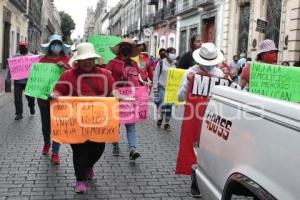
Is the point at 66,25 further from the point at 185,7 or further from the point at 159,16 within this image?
the point at 185,7

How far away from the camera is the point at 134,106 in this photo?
293 inches

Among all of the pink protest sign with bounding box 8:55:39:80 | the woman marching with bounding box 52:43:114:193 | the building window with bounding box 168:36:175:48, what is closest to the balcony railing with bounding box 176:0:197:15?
the building window with bounding box 168:36:175:48

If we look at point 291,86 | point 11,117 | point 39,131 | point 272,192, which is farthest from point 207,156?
point 11,117

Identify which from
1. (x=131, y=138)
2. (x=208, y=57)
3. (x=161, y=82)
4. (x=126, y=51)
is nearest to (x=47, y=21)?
(x=161, y=82)

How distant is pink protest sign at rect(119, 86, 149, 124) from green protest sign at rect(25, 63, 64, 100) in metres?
0.93

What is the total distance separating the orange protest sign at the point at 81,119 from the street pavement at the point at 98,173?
64cm

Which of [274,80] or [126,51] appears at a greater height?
[126,51]

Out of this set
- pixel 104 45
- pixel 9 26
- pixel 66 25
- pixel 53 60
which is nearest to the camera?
pixel 53 60

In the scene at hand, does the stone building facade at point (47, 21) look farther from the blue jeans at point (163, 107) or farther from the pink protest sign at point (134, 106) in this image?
the pink protest sign at point (134, 106)

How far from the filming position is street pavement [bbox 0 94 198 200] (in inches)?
226

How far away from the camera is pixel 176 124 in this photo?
38.0 ft

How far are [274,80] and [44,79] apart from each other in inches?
121

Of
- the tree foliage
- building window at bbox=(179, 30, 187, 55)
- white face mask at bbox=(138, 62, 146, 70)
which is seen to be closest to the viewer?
white face mask at bbox=(138, 62, 146, 70)

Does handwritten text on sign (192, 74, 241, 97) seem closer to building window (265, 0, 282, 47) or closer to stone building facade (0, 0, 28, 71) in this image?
building window (265, 0, 282, 47)
